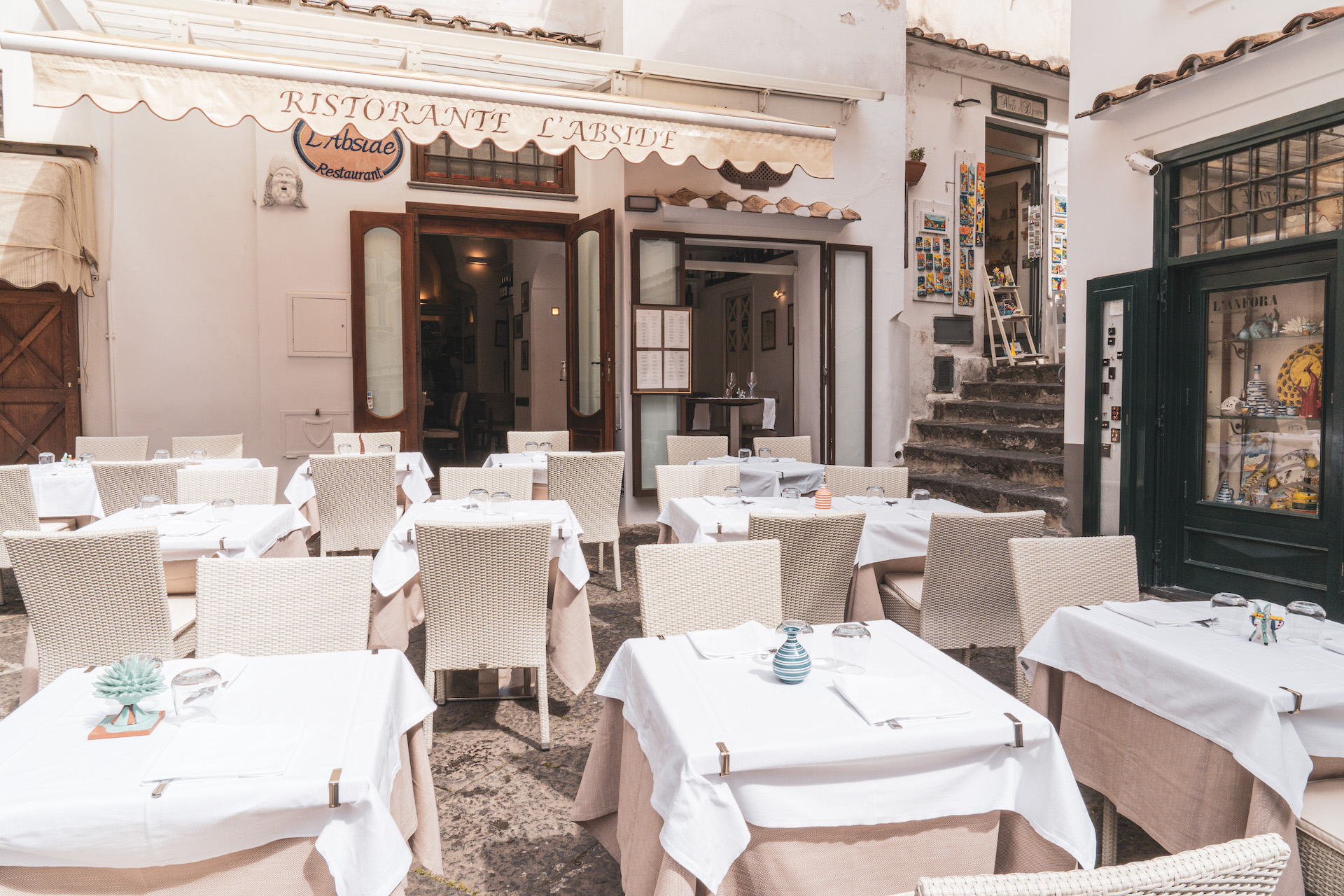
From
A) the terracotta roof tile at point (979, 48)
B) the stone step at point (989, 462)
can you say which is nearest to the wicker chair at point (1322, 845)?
the stone step at point (989, 462)

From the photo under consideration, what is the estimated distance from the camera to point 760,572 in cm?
272

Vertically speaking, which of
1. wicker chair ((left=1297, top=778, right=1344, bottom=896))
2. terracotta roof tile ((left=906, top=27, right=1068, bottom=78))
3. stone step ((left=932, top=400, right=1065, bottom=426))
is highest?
terracotta roof tile ((left=906, top=27, right=1068, bottom=78))

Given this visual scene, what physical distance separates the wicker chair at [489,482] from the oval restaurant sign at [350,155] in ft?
13.4

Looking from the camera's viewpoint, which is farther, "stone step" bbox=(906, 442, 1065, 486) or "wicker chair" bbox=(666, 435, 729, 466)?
"stone step" bbox=(906, 442, 1065, 486)

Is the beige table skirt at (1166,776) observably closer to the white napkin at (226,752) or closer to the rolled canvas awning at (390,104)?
the white napkin at (226,752)

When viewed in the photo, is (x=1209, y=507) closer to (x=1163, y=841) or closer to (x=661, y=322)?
(x=1163, y=841)

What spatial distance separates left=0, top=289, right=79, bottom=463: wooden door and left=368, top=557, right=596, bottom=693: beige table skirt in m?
5.52

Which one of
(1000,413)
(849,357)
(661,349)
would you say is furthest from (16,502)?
(1000,413)

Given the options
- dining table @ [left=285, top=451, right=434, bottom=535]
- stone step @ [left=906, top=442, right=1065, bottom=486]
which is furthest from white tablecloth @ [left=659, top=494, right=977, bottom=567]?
stone step @ [left=906, top=442, right=1065, bottom=486]

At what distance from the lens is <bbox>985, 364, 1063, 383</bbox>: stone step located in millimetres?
7949

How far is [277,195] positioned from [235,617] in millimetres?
6180

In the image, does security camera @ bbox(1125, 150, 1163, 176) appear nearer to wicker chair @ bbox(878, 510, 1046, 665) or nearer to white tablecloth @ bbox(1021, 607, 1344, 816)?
wicker chair @ bbox(878, 510, 1046, 665)

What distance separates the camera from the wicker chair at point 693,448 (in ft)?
22.1

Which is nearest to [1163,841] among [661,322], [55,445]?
[661,322]
